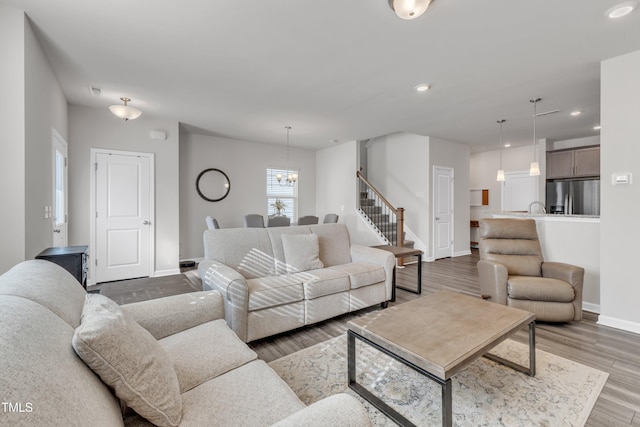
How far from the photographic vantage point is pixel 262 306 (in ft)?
8.31

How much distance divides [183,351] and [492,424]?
1.71 m

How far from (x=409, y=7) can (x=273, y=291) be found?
2.44m

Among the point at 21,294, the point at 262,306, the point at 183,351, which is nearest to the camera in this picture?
the point at 21,294

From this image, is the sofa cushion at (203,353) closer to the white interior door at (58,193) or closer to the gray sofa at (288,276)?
the gray sofa at (288,276)

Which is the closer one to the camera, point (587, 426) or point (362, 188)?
point (587, 426)

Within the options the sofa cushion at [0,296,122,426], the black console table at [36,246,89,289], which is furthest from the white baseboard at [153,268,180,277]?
the sofa cushion at [0,296,122,426]

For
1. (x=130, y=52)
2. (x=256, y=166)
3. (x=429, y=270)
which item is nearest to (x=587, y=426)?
(x=429, y=270)

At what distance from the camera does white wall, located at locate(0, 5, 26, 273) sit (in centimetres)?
226

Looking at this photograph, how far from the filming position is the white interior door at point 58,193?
10.9 ft

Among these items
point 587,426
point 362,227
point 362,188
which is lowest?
point 587,426

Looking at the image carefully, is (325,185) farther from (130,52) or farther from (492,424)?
(492,424)

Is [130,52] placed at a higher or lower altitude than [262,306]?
higher

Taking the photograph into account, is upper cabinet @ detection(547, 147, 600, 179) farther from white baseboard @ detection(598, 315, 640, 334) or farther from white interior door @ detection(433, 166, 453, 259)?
white baseboard @ detection(598, 315, 640, 334)

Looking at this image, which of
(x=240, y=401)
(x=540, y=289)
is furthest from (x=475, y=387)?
(x=240, y=401)
